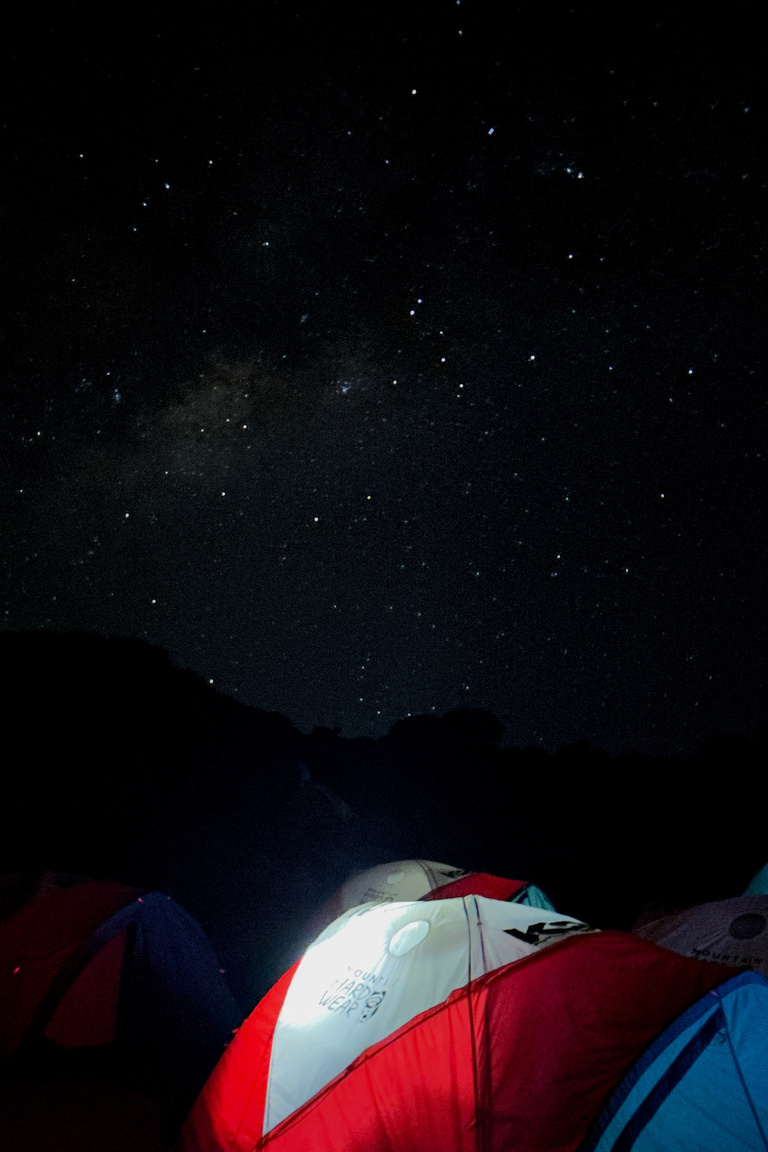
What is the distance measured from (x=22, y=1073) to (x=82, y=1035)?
436 millimetres

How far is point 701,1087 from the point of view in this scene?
2.74m

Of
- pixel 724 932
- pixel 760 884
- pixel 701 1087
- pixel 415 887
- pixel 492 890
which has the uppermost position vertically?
pixel 701 1087

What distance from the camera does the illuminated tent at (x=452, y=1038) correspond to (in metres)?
2.73

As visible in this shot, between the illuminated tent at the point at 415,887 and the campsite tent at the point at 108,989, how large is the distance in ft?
6.99

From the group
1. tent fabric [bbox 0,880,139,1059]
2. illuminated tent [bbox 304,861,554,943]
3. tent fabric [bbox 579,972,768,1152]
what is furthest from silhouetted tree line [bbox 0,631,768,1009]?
tent fabric [bbox 579,972,768,1152]

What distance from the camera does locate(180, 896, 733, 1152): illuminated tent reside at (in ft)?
8.95

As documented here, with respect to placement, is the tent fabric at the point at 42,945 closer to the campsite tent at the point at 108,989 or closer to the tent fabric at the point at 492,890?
the campsite tent at the point at 108,989

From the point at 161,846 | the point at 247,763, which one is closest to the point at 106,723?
the point at 247,763

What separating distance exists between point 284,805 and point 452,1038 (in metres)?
12.8

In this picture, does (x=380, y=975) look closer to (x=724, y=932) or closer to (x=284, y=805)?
(x=724, y=932)

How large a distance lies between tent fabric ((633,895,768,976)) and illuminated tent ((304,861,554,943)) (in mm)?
1432

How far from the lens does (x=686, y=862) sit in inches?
705

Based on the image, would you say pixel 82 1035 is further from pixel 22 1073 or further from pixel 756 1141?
pixel 756 1141

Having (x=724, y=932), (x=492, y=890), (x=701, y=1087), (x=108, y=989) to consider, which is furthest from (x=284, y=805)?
(x=701, y=1087)
